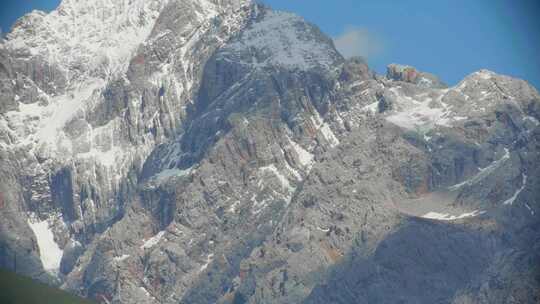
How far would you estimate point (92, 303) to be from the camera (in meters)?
169

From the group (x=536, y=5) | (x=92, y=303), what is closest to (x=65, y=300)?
(x=92, y=303)

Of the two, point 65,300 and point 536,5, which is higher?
point 536,5

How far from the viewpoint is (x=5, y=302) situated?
161 m

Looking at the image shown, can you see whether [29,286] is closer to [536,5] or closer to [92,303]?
[92,303]

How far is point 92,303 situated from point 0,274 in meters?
9.19

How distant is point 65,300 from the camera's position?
167375 millimetres

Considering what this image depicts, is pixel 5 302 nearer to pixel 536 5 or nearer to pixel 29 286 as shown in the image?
pixel 29 286

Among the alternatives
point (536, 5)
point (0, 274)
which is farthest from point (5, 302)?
point (536, 5)

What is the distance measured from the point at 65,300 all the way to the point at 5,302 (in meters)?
8.04

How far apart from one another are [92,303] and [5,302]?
10919mm

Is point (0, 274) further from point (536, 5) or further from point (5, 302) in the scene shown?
point (536, 5)

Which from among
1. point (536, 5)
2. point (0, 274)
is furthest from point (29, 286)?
point (536, 5)

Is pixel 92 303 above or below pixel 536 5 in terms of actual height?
below

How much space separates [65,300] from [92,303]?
299cm
